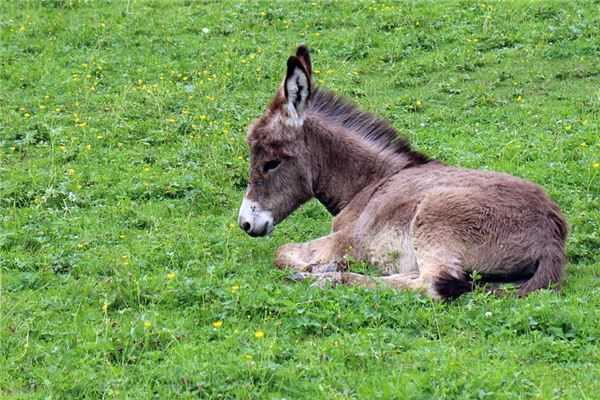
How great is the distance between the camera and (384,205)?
7984mm

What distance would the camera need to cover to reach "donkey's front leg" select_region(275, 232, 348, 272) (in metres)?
7.88

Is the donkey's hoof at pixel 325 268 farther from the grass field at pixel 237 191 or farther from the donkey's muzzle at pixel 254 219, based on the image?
the donkey's muzzle at pixel 254 219

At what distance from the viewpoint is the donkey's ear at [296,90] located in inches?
327

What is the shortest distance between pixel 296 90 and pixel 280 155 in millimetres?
576

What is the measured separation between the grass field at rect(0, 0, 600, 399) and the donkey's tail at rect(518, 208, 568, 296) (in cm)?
21

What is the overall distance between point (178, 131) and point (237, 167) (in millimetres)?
1477

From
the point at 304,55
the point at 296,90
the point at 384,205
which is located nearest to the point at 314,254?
the point at 384,205

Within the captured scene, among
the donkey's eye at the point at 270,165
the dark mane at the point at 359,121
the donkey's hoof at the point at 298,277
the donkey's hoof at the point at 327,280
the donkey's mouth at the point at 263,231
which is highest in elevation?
the dark mane at the point at 359,121

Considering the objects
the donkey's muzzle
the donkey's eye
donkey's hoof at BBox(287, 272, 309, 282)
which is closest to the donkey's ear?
the donkey's eye

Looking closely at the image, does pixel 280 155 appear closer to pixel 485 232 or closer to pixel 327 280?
pixel 327 280

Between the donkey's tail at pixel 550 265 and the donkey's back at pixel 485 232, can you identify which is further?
the donkey's back at pixel 485 232

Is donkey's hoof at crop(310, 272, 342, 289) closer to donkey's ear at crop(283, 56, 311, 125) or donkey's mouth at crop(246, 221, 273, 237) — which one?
donkey's mouth at crop(246, 221, 273, 237)

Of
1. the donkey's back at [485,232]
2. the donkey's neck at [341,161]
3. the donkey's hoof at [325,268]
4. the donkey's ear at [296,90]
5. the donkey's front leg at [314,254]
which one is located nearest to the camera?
the donkey's back at [485,232]

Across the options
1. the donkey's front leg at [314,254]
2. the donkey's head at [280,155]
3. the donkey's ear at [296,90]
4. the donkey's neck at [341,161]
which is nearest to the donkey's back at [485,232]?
the donkey's front leg at [314,254]
